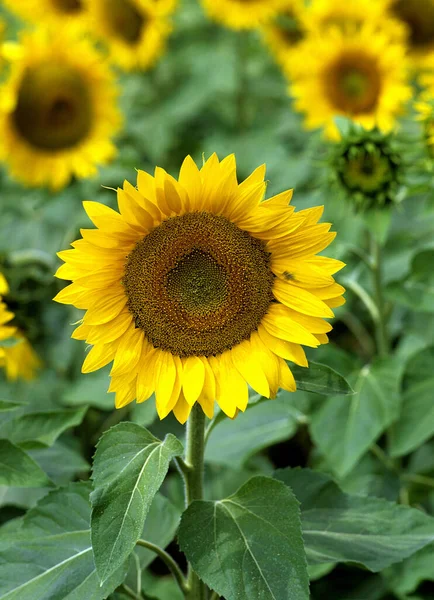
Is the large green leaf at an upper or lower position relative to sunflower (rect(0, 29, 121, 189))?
lower

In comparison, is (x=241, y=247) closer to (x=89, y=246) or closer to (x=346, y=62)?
(x=89, y=246)

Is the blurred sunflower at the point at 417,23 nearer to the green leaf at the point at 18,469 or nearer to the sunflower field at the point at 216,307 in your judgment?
the sunflower field at the point at 216,307

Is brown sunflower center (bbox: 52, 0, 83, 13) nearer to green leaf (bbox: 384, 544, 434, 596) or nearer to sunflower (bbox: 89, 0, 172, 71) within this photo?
sunflower (bbox: 89, 0, 172, 71)

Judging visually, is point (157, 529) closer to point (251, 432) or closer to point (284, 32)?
point (251, 432)

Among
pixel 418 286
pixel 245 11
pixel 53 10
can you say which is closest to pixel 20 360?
pixel 418 286

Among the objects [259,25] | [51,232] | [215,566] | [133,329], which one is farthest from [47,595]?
[259,25]

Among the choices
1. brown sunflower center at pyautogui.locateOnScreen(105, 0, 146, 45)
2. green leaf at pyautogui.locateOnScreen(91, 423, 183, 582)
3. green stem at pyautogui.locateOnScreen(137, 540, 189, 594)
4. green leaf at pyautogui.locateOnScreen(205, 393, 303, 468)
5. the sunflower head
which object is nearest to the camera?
green leaf at pyautogui.locateOnScreen(91, 423, 183, 582)

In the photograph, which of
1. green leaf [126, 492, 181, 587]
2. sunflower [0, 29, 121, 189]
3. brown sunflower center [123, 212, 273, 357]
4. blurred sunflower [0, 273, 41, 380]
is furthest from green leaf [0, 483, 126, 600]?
sunflower [0, 29, 121, 189]

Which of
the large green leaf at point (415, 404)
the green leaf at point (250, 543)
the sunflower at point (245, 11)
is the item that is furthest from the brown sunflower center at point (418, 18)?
the green leaf at point (250, 543)
